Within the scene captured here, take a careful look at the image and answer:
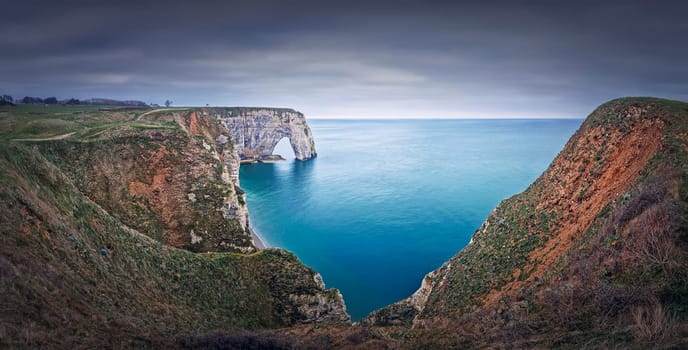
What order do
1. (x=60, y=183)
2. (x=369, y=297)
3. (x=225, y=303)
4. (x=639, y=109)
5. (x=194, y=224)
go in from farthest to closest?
(x=369, y=297) < (x=194, y=224) < (x=639, y=109) < (x=225, y=303) < (x=60, y=183)

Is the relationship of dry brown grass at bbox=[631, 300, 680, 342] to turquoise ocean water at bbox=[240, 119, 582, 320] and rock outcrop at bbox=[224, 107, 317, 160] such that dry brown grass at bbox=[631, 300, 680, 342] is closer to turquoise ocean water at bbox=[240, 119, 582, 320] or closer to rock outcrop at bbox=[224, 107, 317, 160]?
turquoise ocean water at bbox=[240, 119, 582, 320]

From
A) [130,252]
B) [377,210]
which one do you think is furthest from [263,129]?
[130,252]

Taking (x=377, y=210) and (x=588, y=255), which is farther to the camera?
(x=377, y=210)

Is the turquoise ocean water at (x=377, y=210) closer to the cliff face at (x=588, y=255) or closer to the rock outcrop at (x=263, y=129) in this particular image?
the rock outcrop at (x=263, y=129)

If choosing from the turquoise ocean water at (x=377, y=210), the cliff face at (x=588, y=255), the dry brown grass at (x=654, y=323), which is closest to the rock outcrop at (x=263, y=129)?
the turquoise ocean water at (x=377, y=210)

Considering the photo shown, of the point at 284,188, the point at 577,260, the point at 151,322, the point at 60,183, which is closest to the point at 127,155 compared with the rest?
the point at 60,183

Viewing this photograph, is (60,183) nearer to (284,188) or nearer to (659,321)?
(659,321)

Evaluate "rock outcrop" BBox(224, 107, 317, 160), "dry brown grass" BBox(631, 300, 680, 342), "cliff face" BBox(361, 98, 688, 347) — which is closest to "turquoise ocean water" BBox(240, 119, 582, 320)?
"rock outcrop" BBox(224, 107, 317, 160)

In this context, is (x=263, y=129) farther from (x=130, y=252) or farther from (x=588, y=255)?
(x=588, y=255)
